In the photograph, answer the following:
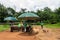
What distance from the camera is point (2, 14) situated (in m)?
57.2

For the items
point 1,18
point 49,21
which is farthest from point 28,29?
point 1,18

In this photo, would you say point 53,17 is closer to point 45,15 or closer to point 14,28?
point 45,15

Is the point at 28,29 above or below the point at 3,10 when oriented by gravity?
below

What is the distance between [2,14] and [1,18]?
158 centimetres

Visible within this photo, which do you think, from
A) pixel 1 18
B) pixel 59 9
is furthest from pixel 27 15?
pixel 59 9

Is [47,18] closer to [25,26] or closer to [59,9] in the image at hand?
[59,9]

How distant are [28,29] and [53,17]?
126 ft

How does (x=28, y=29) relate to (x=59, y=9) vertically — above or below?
below

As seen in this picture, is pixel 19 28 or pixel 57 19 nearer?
pixel 19 28

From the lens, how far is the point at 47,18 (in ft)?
192

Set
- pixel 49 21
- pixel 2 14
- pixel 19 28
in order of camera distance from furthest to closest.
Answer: pixel 2 14 → pixel 49 21 → pixel 19 28

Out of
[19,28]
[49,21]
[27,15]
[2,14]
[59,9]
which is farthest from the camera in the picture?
[59,9]

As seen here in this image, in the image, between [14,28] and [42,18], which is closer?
[14,28]

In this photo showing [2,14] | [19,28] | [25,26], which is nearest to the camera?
[25,26]
